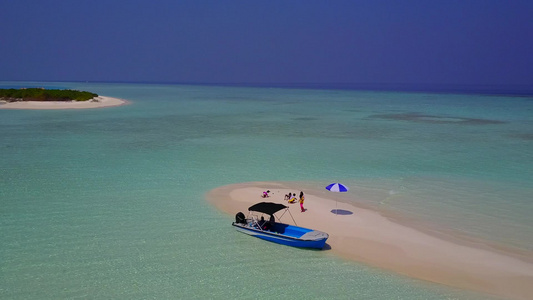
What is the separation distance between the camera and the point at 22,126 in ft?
160

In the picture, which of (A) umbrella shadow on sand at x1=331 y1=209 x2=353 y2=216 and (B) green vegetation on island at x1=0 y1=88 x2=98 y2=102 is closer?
(A) umbrella shadow on sand at x1=331 y1=209 x2=353 y2=216

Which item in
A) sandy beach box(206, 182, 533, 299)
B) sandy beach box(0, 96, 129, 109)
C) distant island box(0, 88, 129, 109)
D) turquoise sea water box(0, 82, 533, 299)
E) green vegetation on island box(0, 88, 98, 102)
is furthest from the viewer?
green vegetation on island box(0, 88, 98, 102)

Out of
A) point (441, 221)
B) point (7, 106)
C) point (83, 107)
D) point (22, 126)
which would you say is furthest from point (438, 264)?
point (7, 106)

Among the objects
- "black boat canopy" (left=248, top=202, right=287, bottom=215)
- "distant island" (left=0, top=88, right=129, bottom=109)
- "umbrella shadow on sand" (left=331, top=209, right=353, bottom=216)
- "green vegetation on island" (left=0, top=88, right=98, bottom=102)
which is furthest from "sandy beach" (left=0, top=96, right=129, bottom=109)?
"black boat canopy" (left=248, top=202, right=287, bottom=215)

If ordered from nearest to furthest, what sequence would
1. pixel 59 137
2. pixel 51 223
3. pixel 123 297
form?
1. pixel 123 297
2. pixel 51 223
3. pixel 59 137

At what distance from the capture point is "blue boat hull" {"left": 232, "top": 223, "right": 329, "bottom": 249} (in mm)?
15555

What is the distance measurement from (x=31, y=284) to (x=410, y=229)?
45.8ft

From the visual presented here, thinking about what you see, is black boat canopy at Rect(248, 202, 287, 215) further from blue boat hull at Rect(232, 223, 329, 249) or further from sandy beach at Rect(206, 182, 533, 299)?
sandy beach at Rect(206, 182, 533, 299)

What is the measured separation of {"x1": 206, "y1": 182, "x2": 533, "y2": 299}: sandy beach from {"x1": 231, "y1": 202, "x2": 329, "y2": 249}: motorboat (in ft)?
2.49

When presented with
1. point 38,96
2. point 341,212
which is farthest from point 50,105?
point 341,212

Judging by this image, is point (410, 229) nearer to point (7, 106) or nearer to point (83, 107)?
point (83, 107)

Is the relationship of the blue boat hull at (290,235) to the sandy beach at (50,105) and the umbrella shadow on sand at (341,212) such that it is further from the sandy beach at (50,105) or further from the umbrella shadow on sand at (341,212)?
the sandy beach at (50,105)

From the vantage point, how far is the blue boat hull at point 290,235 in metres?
15.6

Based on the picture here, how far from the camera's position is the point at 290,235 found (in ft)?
53.4
